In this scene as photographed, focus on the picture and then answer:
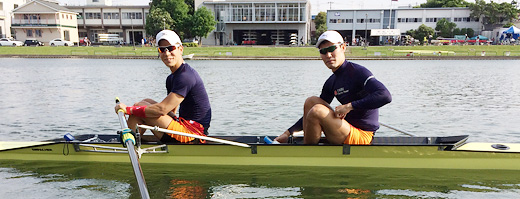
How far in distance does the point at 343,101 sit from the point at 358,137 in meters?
0.87

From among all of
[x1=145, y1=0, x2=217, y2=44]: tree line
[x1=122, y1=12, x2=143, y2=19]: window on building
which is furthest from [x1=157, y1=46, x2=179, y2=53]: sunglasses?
[x1=122, y1=12, x2=143, y2=19]: window on building

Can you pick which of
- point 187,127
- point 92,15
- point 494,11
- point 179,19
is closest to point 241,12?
point 179,19

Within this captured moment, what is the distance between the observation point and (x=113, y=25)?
99250mm

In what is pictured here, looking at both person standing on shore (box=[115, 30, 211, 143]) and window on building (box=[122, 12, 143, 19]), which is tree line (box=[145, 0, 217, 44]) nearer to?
window on building (box=[122, 12, 143, 19])

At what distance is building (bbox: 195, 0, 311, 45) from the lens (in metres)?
88.8

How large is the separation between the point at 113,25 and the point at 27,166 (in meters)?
97.7

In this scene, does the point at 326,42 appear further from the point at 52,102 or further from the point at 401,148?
the point at 52,102

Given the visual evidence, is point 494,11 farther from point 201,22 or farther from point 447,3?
point 201,22

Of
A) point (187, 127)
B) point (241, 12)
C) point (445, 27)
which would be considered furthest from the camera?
point (241, 12)

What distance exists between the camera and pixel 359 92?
6898mm

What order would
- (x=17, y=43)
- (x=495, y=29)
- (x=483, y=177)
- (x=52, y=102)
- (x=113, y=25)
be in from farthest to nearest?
(x=113, y=25) → (x=495, y=29) → (x=17, y=43) → (x=52, y=102) → (x=483, y=177)

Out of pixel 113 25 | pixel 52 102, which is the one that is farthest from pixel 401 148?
pixel 113 25

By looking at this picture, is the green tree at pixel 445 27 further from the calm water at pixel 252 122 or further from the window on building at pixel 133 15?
the window on building at pixel 133 15

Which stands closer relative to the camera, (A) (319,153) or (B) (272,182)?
(A) (319,153)
